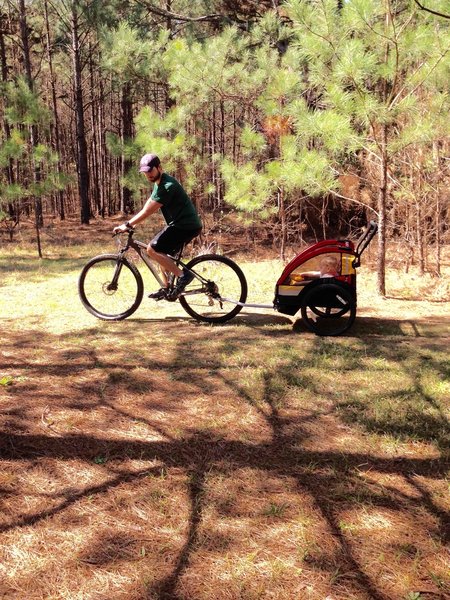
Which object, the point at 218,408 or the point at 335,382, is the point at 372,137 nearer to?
the point at 335,382

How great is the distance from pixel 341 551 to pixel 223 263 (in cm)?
401

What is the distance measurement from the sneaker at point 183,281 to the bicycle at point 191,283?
0.04 m

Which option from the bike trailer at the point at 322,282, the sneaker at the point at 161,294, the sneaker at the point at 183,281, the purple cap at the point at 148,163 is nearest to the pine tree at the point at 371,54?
the bike trailer at the point at 322,282

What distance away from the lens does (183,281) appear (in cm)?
569

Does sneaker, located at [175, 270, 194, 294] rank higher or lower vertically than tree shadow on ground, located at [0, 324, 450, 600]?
higher

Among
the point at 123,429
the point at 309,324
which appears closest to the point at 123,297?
the point at 309,324

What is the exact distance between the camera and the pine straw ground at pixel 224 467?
202 centimetres

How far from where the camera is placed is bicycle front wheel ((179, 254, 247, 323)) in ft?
18.8

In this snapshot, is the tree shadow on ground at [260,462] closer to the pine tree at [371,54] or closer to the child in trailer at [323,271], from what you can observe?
the child in trailer at [323,271]

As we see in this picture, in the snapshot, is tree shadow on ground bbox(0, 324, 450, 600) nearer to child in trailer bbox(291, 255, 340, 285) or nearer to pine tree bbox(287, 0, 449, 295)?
child in trailer bbox(291, 255, 340, 285)

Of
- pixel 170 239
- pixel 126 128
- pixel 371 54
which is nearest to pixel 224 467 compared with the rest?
pixel 170 239

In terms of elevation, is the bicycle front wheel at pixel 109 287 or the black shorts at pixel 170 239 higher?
the black shorts at pixel 170 239

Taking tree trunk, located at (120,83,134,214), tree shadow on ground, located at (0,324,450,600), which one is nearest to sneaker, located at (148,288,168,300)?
tree shadow on ground, located at (0,324,450,600)

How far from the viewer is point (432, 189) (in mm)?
8094
